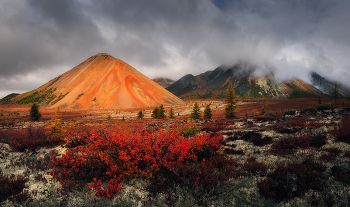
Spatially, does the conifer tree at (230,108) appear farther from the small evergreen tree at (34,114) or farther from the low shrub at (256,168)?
the small evergreen tree at (34,114)

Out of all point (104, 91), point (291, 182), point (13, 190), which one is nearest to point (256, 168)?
point (291, 182)

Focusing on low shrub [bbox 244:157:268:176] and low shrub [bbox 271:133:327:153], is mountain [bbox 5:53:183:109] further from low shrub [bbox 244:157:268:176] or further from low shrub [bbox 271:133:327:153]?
low shrub [bbox 244:157:268:176]

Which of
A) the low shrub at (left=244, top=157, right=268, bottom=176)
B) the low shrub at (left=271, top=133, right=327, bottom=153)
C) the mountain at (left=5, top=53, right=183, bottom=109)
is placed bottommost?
the low shrub at (left=244, top=157, right=268, bottom=176)

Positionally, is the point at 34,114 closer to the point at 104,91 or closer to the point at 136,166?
the point at 136,166

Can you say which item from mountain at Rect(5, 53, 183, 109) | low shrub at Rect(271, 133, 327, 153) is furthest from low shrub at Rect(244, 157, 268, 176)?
mountain at Rect(5, 53, 183, 109)

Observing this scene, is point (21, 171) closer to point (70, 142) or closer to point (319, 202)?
point (70, 142)

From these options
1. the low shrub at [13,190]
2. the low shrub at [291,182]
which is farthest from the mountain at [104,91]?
the low shrub at [291,182]
